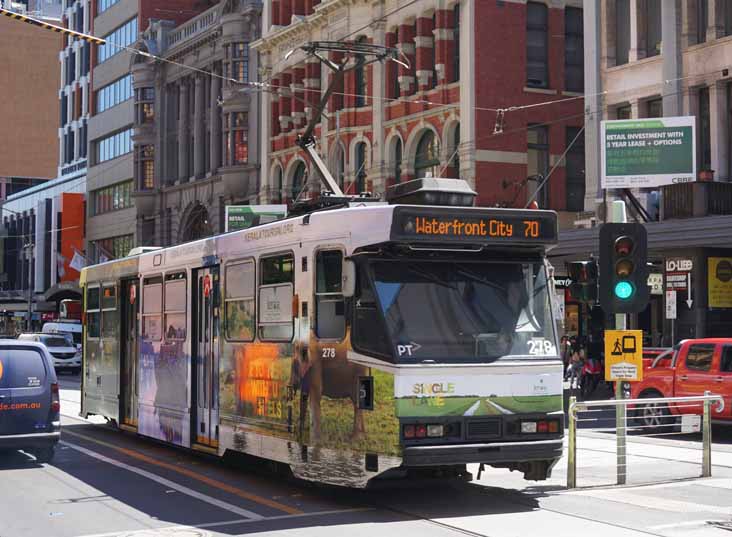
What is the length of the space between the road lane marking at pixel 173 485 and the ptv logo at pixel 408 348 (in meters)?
2.16

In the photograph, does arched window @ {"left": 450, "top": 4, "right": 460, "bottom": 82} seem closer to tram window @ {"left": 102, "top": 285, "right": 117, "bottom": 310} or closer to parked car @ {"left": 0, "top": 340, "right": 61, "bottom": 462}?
tram window @ {"left": 102, "top": 285, "right": 117, "bottom": 310}

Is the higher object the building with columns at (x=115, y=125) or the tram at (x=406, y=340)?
the building with columns at (x=115, y=125)

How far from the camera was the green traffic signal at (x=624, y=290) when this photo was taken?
1441 cm

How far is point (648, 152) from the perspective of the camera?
31719mm

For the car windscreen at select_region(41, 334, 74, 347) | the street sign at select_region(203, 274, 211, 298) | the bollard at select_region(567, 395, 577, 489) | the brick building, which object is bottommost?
the bollard at select_region(567, 395, 577, 489)

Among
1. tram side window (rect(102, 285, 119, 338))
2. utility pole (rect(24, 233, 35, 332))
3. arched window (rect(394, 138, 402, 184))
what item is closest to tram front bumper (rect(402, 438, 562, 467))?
tram side window (rect(102, 285, 119, 338))

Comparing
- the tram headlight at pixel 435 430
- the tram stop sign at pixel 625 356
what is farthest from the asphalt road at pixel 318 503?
the tram stop sign at pixel 625 356

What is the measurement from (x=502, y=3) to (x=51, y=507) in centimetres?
3186

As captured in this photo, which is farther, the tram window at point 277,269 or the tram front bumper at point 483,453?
the tram window at point 277,269

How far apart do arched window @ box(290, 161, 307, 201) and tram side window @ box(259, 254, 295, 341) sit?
3725cm

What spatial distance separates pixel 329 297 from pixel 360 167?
111 feet

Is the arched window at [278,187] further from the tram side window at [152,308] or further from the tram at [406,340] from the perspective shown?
the tram at [406,340]

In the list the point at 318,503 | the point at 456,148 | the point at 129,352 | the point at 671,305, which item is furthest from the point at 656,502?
the point at 456,148

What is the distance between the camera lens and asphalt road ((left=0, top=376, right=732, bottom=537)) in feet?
36.7
